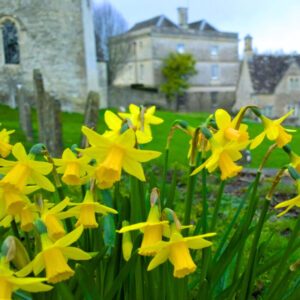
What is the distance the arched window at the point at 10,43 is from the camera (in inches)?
597

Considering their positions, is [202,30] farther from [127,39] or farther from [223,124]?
[223,124]

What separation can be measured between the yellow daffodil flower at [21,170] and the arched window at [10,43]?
51.6 feet

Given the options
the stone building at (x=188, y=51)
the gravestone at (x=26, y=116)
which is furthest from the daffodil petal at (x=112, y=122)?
the stone building at (x=188, y=51)

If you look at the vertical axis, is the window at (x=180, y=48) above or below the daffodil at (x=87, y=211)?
above

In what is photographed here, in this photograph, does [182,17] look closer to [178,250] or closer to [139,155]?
[139,155]

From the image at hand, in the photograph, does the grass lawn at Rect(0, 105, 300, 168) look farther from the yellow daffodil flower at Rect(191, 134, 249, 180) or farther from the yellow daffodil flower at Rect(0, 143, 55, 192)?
the yellow daffodil flower at Rect(0, 143, 55, 192)

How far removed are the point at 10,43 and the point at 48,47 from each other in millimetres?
1746

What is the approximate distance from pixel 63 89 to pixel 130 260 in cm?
1486

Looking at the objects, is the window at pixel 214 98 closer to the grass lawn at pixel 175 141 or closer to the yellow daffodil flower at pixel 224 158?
the grass lawn at pixel 175 141

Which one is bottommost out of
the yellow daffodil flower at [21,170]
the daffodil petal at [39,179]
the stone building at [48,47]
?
the daffodil petal at [39,179]

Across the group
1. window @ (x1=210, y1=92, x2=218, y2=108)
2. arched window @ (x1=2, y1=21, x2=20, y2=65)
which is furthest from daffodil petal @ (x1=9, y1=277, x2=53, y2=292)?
window @ (x1=210, y1=92, x2=218, y2=108)

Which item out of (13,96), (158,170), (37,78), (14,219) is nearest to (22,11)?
(13,96)

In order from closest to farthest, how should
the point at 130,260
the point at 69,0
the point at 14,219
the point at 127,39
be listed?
the point at 130,260 → the point at 14,219 → the point at 69,0 → the point at 127,39

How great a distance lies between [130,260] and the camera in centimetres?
95
